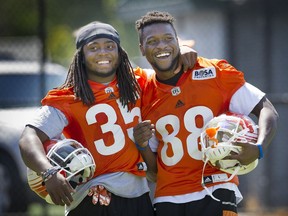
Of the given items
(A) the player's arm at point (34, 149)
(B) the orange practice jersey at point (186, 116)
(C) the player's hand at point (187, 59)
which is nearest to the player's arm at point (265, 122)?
(B) the orange practice jersey at point (186, 116)

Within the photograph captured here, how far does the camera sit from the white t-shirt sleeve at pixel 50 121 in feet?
16.4

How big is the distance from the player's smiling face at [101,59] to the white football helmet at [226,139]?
0.69 m

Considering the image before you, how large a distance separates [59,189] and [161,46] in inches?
44.9

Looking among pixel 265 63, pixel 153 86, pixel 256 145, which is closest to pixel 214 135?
pixel 256 145

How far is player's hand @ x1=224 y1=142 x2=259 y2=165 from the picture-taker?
15.8 ft

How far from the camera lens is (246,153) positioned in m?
4.83

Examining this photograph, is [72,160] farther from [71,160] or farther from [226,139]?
[226,139]

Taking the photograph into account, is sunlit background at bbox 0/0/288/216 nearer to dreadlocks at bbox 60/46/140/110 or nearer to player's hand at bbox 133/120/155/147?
dreadlocks at bbox 60/46/140/110

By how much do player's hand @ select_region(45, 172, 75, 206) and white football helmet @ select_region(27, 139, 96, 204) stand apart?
8 centimetres

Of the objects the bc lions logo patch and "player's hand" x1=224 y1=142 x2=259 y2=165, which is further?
the bc lions logo patch

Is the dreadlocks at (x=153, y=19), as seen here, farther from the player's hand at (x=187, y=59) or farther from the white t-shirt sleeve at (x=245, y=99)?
the white t-shirt sleeve at (x=245, y=99)

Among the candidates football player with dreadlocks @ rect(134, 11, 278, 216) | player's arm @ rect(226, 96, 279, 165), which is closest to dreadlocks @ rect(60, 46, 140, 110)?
football player with dreadlocks @ rect(134, 11, 278, 216)

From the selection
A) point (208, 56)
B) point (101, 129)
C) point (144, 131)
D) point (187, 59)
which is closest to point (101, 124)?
point (101, 129)

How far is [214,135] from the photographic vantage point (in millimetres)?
4898
